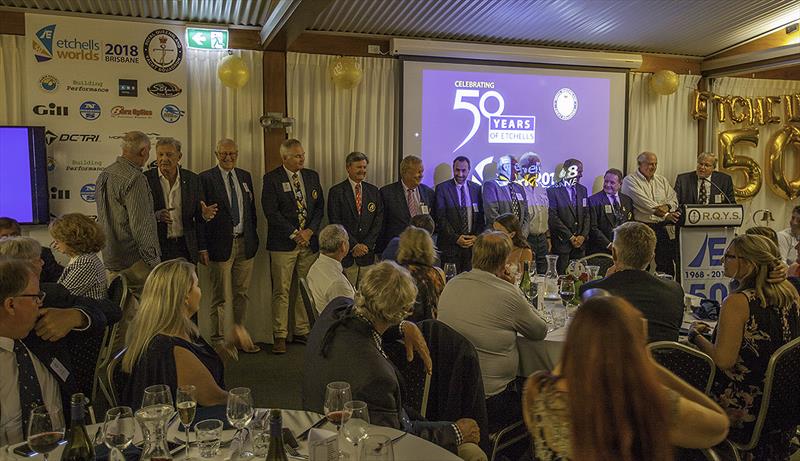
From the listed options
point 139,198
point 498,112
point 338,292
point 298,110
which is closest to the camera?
point 338,292

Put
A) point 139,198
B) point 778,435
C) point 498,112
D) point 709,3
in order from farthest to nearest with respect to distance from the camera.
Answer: point 498,112, point 709,3, point 139,198, point 778,435

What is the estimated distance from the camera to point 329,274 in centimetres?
402

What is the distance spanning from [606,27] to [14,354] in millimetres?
5965

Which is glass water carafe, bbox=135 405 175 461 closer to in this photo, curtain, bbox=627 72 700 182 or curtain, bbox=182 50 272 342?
curtain, bbox=182 50 272 342

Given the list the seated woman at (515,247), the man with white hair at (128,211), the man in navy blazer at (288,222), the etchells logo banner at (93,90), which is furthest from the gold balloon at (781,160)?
the man with white hair at (128,211)

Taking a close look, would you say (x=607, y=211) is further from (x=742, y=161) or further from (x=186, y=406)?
(x=186, y=406)

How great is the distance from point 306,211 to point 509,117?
2546 mm

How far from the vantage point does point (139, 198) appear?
4.99 meters

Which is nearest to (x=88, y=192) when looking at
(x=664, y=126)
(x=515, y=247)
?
(x=515, y=247)

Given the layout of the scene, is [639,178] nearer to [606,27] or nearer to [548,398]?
[606,27]

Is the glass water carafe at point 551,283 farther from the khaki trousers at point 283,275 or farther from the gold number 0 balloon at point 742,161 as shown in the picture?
the gold number 0 balloon at point 742,161

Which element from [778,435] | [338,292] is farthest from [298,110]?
[778,435]

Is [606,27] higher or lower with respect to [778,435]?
higher

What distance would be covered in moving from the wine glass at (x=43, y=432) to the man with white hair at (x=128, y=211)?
331 cm
